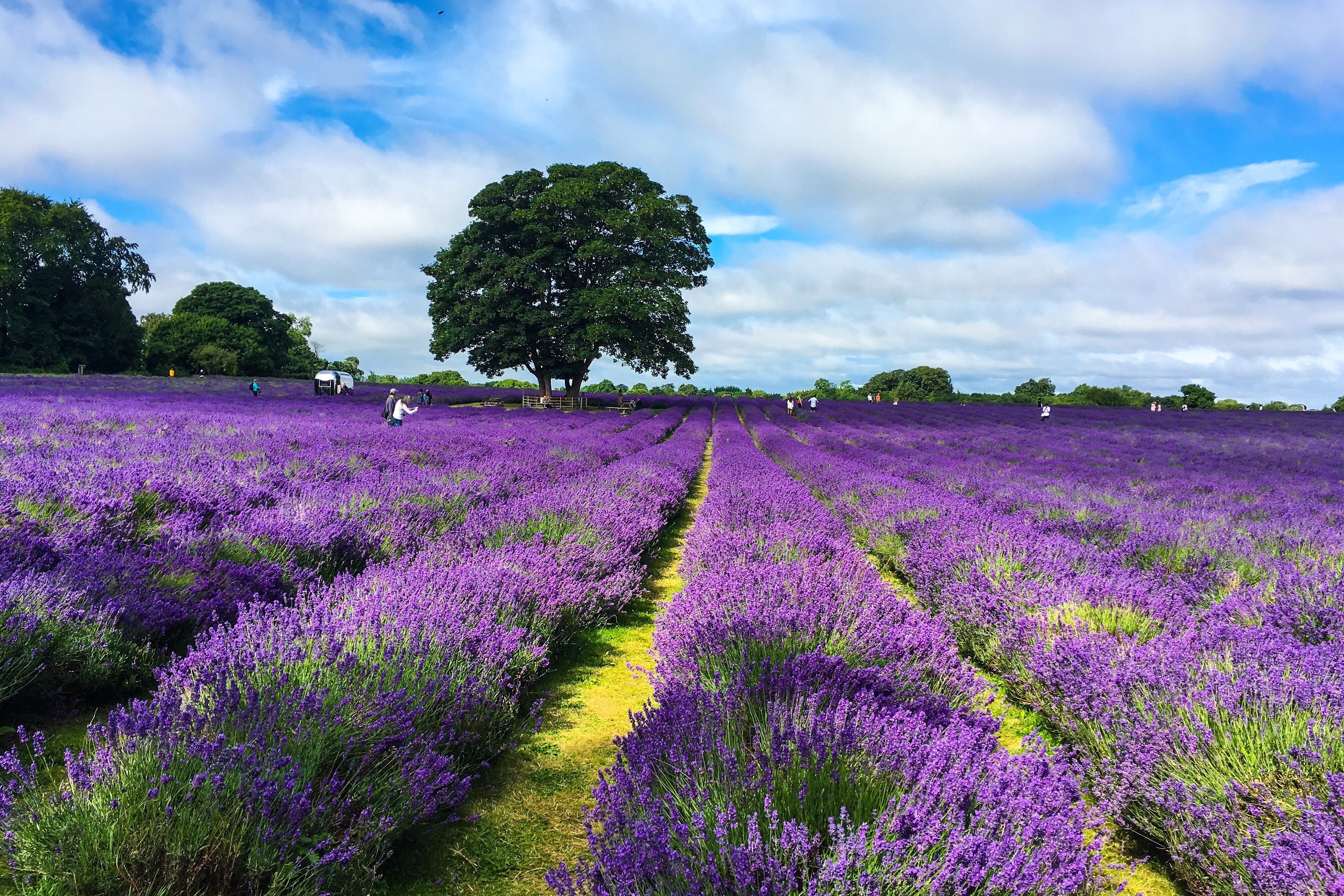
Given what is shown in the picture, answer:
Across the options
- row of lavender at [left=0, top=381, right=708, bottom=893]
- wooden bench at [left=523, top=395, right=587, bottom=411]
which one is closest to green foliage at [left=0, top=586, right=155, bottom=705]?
row of lavender at [left=0, top=381, right=708, bottom=893]

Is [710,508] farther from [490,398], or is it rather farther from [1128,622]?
[490,398]

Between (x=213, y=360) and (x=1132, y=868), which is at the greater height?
(x=213, y=360)

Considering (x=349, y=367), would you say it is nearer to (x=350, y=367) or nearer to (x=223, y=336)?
(x=350, y=367)

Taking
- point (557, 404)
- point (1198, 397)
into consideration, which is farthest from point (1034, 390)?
point (557, 404)

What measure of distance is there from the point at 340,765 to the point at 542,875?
66 cm

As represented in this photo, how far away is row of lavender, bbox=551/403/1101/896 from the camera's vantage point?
126 cm

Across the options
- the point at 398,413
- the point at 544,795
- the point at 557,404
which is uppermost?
the point at 557,404

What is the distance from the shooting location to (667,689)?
2.26 meters

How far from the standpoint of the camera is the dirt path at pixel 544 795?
1.76m

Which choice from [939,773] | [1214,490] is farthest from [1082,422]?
[939,773]

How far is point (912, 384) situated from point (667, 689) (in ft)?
266

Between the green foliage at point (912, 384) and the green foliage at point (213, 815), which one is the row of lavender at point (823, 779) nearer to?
the green foliage at point (213, 815)

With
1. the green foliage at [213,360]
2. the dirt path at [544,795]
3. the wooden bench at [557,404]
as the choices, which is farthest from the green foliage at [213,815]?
the green foliage at [213,360]

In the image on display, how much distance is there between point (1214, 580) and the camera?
3.96 metres
